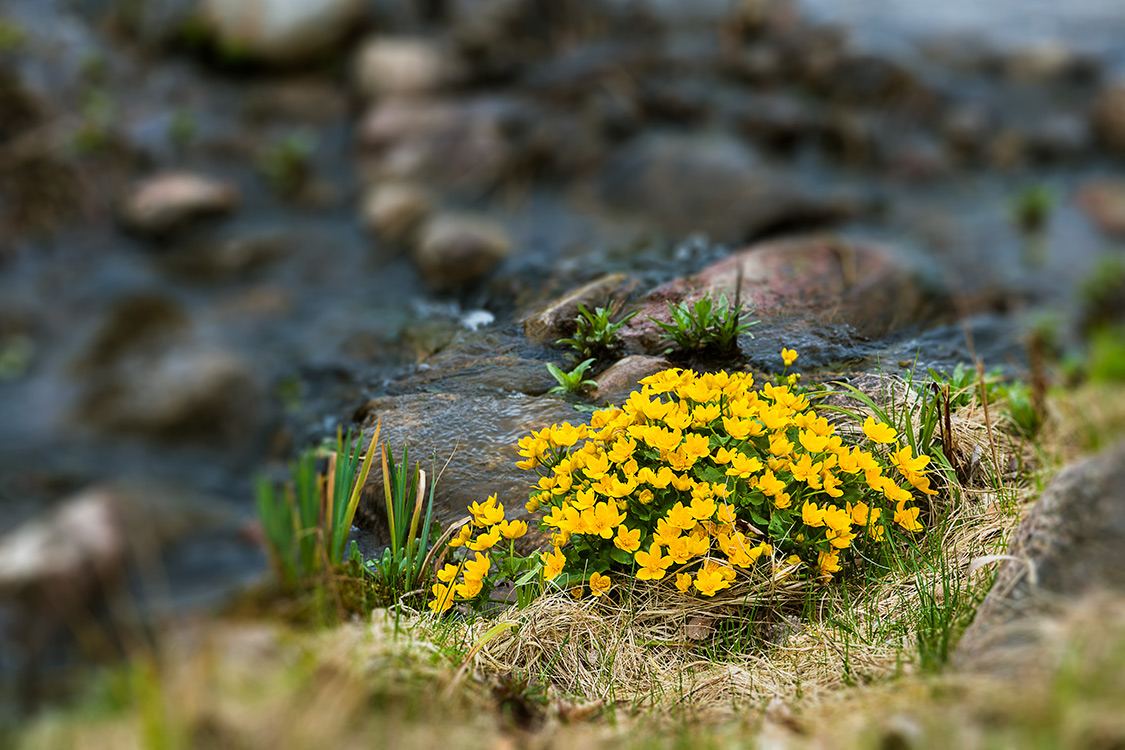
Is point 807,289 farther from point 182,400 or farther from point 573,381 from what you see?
point 182,400

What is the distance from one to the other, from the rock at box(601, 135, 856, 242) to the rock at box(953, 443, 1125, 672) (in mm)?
5137

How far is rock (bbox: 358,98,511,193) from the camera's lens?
23.7 ft

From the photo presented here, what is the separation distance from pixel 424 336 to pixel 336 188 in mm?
4511

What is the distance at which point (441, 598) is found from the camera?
2043mm

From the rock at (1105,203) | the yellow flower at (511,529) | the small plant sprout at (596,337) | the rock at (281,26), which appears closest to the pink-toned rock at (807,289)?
the small plant sprout at (596,337)

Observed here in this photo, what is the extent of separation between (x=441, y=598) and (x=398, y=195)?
17.9 ft

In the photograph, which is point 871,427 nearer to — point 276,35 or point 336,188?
point 336,188

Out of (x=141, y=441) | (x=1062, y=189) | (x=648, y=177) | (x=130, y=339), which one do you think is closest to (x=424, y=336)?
(x=141, y=441)

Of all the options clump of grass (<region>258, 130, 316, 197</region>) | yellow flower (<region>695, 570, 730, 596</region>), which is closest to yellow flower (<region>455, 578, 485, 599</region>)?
yellow flower (<region>695, 570, 730, 596</region>)

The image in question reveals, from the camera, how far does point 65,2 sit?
8.35 metres

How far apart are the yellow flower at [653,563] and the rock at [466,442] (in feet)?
1.39

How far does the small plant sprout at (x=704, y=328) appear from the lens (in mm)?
2504

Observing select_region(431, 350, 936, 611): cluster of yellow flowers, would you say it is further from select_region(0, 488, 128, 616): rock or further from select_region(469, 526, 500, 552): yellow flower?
select_region(0, 488, 128, 616): rock

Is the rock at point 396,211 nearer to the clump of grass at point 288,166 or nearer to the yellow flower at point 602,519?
the clump of grass at point 288,166
